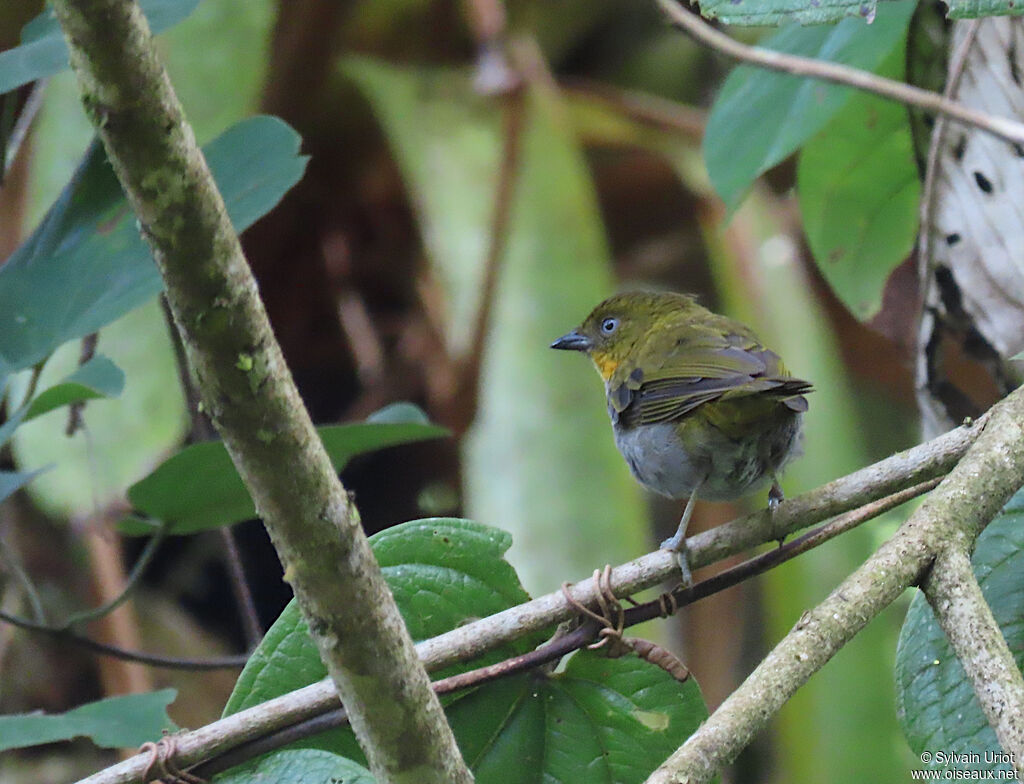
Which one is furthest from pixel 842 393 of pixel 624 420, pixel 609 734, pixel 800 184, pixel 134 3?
pixel 134 3

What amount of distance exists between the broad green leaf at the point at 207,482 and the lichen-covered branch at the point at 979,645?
944 mm

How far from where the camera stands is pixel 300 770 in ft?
4.07

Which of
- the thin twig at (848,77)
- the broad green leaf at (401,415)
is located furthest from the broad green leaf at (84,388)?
the thin twig at (848,77)

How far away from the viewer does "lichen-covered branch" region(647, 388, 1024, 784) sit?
100 centimetres

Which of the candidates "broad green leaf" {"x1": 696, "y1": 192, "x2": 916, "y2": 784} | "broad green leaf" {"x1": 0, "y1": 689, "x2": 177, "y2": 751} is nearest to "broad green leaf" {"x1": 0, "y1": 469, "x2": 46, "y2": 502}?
"broad green leaf" {"x1": 0, "y1": 689, "x2": 177, "y2": 751}

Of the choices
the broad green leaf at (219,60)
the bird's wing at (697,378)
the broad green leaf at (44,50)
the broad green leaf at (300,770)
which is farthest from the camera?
the broad green leaf at (219,60)

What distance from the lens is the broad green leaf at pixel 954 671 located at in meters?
1.34

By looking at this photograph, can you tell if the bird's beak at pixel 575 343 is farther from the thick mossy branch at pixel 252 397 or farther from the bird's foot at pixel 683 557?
the thick mossy branch at pixel 252 397

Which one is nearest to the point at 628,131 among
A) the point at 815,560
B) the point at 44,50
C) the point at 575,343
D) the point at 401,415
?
the point at 575,343

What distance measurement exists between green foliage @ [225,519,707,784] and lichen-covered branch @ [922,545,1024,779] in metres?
0.42

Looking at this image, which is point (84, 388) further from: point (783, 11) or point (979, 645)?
point (979, 645)

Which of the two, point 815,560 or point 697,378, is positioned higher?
point 697,378

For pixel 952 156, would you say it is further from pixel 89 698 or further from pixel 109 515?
pixel 89 698

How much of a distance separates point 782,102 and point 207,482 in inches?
52.5
